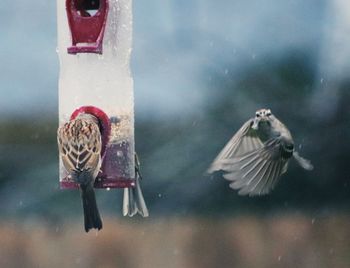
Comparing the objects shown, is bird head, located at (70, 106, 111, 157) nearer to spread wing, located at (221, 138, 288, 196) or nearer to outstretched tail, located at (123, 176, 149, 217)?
outstretched tail, located at (123, 176, 149, 217)

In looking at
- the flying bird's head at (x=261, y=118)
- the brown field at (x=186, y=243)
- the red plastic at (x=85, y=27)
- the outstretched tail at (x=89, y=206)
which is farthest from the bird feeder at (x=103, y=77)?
the brown field at (x=186, y=243)

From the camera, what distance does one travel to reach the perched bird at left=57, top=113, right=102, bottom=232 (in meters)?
2.93

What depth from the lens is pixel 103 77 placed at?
312 cm

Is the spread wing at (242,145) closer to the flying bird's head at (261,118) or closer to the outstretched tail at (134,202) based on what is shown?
the flying bird's head at (261,118)

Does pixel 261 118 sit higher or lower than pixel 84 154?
lower

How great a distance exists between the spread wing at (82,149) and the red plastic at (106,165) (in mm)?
49

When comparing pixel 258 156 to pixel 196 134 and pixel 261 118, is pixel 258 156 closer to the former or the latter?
pixel 261 118

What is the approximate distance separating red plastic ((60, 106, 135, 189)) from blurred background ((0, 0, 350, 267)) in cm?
179

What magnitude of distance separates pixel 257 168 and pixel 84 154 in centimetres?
80

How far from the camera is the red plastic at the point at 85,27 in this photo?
3041 millimetres

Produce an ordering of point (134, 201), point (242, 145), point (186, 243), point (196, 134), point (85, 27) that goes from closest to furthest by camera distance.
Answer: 1. point (85, 27)
2. point (134, 201)
3. point (242, 145)
4. point (196, 134)
5. point (186, 243)

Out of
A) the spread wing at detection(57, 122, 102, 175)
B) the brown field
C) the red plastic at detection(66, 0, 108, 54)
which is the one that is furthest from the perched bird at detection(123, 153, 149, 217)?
the brown field

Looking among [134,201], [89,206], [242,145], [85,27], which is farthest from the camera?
[242,145]

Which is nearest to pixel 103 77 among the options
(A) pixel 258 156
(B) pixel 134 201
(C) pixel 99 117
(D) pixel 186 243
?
(C) pixel 99 117
